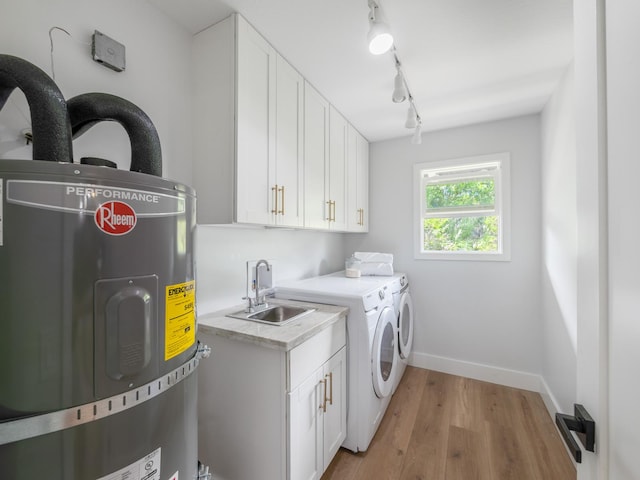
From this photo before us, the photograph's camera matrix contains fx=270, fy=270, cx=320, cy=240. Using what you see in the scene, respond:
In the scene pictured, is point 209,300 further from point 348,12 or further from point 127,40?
point 348,12

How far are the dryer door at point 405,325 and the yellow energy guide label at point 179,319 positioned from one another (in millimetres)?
1970

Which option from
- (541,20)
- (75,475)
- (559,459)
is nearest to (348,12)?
(541,20)

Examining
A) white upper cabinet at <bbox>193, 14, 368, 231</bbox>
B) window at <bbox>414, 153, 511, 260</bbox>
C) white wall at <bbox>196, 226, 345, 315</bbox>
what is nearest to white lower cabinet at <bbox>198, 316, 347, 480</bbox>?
white wall at <bbox>196, 226, 345, 315</bbox>

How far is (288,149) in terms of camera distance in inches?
67.9

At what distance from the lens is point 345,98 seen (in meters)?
2.14

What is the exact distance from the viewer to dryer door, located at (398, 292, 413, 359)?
7.77 feet

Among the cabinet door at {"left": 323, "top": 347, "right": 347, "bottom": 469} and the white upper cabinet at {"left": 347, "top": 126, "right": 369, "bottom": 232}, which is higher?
the white upper cabinet at {"left": 347, "top": 126, "right": 369, "bottom": 232}

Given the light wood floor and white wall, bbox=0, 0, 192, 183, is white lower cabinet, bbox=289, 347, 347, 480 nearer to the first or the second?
the light wood floor

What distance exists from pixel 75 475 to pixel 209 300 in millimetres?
1138

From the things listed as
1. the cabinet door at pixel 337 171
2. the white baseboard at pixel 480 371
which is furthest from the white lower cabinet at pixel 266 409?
the white baseboard at pixel 480 371

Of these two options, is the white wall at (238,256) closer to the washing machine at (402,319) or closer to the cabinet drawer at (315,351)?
the cabinet drawer at (315,351)

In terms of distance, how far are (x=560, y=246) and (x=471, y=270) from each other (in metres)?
0.83

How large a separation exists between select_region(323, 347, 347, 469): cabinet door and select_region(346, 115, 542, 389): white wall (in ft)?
4.87

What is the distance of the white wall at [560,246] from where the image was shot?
168 centimetres
